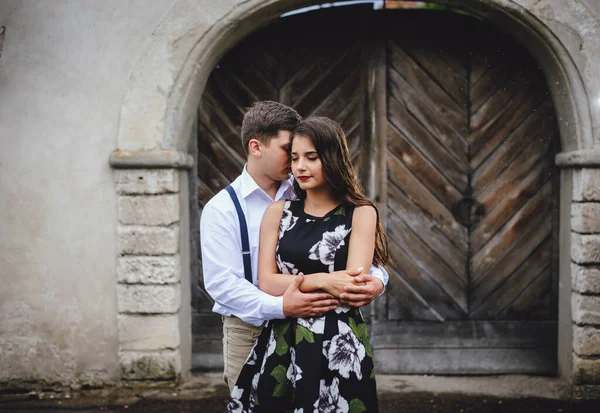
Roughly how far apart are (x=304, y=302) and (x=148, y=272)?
206 cm

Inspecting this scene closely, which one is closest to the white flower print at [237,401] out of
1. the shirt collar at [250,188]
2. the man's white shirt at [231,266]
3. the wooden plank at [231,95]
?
the man's white shirt at [231,266]

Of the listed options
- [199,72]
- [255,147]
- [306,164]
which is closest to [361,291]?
[306,164]

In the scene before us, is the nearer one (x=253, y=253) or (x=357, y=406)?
(x=357, y=406)

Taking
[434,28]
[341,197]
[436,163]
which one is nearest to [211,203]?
[341,197]

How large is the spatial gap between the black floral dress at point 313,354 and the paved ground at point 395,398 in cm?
170

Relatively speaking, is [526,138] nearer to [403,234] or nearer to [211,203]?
[403,234]

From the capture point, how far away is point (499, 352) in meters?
4.28

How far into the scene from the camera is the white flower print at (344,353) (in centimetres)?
208

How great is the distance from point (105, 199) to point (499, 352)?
3.08 metres

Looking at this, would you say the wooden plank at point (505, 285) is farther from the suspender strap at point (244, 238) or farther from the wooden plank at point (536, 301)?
the suspender strap at point (244, 238)

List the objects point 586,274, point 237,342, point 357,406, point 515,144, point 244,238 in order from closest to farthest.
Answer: point 357,406
point 244,238
point 237,342
point 586,274
point 515,144

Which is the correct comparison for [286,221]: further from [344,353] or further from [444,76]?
[444,76]

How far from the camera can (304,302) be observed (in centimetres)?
207

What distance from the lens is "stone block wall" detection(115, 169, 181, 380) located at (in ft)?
12.5
